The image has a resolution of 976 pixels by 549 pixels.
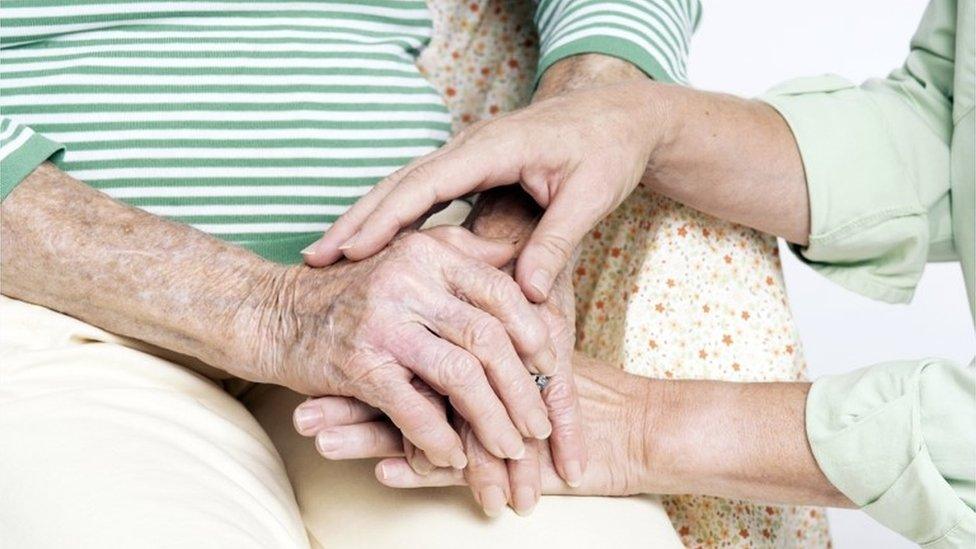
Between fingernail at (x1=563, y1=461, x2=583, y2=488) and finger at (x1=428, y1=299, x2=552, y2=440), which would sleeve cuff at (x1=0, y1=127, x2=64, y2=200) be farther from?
fingernail at (x1=563, y1=461, x2=583, y2=488)

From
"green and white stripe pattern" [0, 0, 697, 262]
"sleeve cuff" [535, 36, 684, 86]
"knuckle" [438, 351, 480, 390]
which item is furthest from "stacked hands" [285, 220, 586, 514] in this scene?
"sleeve cuff" [535, 36, 684, 86]

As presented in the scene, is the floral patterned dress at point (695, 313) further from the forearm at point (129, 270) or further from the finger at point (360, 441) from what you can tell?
the forearm at point (129, 270)

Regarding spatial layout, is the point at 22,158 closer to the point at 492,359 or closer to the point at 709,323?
the point at 492,359

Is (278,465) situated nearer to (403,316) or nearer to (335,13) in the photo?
(403,316)

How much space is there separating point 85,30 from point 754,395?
0.70 meters

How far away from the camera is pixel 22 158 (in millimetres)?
1062

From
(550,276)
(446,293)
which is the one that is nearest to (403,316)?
(446,293)

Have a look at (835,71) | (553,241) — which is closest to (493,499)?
(553,241)

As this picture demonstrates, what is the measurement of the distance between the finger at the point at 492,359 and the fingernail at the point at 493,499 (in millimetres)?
31

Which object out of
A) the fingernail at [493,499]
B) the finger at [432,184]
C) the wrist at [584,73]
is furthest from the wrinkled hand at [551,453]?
the wrist at [584,73]

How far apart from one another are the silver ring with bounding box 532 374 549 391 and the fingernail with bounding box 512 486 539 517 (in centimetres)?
8

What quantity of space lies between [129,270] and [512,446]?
13.8 inches

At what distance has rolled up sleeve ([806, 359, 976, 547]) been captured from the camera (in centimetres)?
99

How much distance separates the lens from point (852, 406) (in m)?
1.03
